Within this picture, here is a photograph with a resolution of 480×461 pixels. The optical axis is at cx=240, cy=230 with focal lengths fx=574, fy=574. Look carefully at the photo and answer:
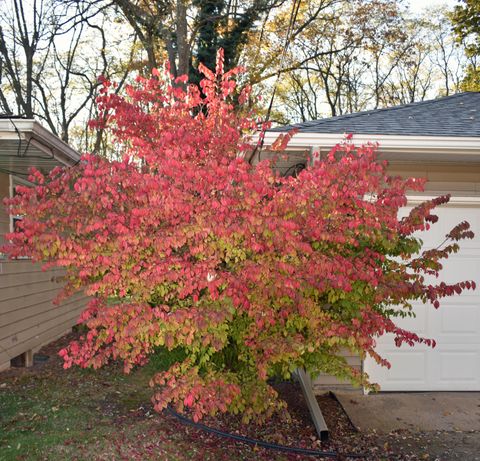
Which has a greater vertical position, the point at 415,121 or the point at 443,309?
the point at 415,121

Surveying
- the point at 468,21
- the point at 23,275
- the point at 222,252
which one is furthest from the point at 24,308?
the point at 468,21

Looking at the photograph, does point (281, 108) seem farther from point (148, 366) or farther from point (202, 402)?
point (202, 402)

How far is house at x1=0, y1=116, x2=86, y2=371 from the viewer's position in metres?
5.77

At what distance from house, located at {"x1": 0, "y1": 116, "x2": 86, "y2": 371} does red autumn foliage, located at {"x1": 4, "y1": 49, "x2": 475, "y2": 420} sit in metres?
1.64

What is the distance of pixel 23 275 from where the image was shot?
7.90 m

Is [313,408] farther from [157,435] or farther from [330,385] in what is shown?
[157,435]

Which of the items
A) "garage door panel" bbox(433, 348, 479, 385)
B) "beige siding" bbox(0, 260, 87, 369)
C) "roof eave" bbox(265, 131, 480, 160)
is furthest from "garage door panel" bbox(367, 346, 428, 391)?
"beige siding" bbox(0, 260, 87, 369)

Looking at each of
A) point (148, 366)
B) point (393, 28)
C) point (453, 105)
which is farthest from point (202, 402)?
point (393, 28)

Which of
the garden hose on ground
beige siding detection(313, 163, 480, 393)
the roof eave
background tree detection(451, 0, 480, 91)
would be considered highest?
background tree detection(451, 0, 480, 91)

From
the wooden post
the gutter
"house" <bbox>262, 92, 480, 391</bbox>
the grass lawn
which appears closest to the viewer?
the grass lawn

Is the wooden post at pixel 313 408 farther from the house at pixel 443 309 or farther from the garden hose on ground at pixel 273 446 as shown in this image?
the house at pixel 443 309

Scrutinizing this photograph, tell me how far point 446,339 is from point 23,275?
5504mm

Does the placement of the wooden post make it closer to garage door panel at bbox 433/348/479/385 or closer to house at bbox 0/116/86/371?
garage door panel at bbox 433/348/479/385

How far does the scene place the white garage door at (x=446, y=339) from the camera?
6.10 meters
